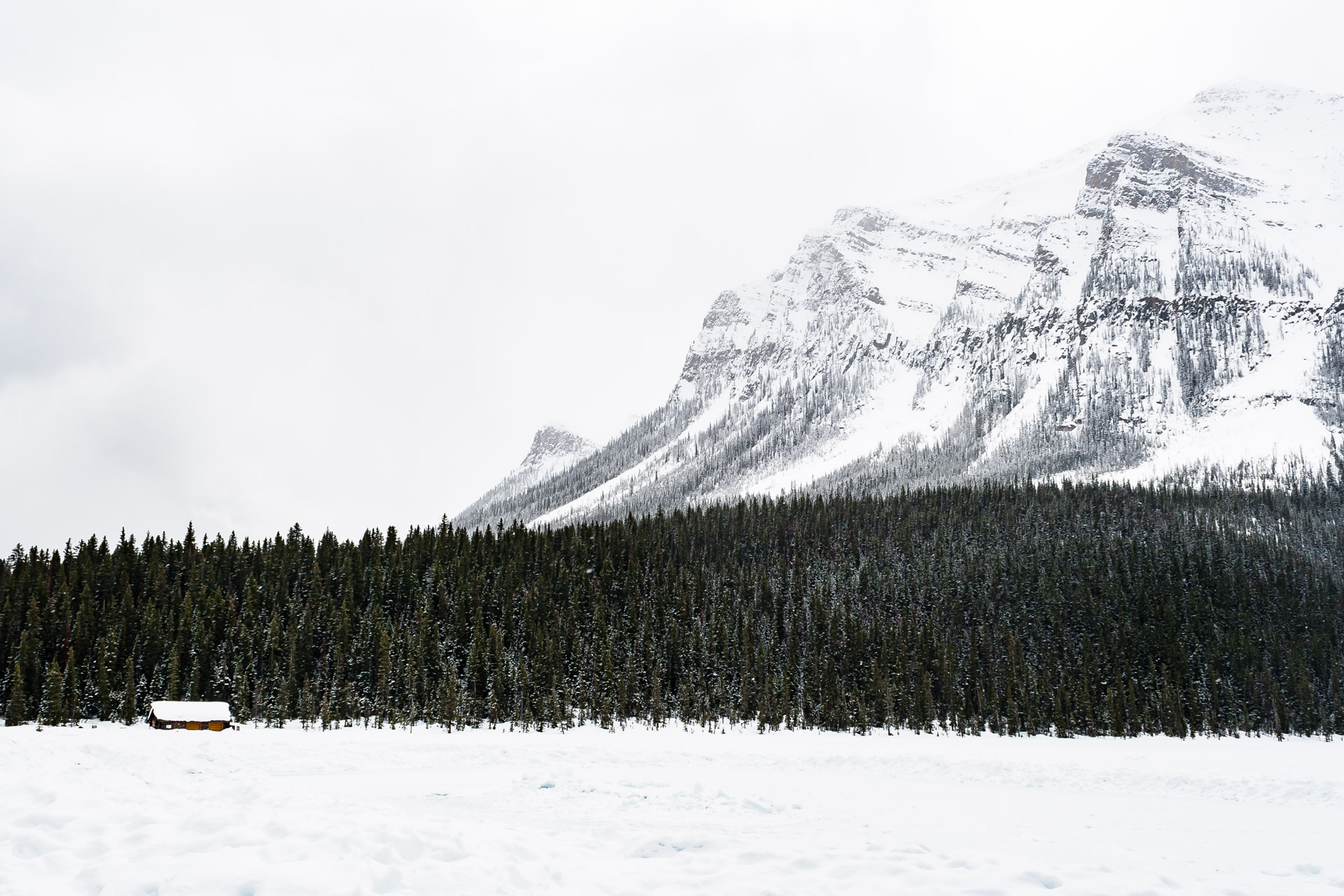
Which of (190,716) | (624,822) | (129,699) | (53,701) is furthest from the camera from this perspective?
(129,699)

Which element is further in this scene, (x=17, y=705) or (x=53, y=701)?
(x=53, y=701)

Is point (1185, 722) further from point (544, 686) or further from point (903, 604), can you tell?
point (544, 686)

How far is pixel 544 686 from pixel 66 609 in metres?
48.5

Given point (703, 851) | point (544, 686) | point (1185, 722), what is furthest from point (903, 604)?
point (703, 851)

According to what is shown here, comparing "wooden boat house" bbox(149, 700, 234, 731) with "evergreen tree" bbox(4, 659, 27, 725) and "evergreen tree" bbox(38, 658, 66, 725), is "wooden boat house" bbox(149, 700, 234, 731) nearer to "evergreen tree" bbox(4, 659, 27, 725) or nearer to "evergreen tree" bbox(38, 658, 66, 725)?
"evergreen tree" bbox(38, 658, 66, 725)

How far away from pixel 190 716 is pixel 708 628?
6595 centimetres

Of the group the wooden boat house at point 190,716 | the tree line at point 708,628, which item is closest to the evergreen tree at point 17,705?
the tree line at point 708,628

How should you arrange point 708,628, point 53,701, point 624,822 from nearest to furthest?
1. point 624,822
2. point 53,701
3. point 708,628

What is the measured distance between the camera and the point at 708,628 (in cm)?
11050

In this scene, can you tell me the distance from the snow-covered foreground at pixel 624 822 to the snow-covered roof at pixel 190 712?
11.9 metres

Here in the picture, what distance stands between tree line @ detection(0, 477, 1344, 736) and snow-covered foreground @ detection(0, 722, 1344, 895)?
32.2 m

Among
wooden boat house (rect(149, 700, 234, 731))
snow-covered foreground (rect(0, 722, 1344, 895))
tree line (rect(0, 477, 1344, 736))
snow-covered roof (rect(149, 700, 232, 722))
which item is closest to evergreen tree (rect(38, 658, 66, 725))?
tree line (rect(0, 477, 1344, 736))

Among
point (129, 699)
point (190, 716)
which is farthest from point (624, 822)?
point (129, 699)

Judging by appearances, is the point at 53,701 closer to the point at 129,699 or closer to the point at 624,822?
the point at 129,699
